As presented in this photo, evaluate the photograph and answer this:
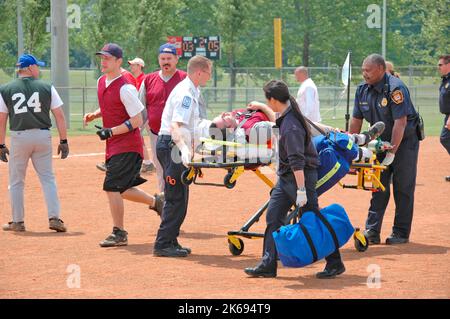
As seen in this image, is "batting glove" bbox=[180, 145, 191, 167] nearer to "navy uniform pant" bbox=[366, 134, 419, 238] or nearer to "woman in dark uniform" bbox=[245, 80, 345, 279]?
"woman in dark uniform" bbox=[245, 80, 345, 279]

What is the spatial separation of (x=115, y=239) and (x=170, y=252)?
935 mm

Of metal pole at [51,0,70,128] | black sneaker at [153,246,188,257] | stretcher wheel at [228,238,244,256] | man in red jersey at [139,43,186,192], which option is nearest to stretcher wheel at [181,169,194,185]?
black sneaker at [153,246,188,257]

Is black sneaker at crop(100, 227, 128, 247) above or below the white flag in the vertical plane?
below

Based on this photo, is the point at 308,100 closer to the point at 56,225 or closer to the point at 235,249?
the point at 56,225

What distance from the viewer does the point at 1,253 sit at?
10195 mm

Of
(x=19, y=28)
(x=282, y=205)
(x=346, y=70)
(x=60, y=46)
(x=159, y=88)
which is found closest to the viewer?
(x=282, y=205)

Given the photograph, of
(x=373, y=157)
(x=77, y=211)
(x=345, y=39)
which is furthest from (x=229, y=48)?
(x=373, y=157)

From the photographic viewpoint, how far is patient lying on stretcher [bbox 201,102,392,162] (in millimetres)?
9320

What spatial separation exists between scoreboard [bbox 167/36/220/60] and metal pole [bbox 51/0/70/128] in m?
11.4

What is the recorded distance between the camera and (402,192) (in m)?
10.8

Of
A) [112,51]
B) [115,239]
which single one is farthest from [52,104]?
[115,239]

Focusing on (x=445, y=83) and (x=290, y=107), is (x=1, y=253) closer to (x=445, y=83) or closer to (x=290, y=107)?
(x=290, y=107)

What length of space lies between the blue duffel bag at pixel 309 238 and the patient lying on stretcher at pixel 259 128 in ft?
3.34

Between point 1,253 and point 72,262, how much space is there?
1018 millimetres
